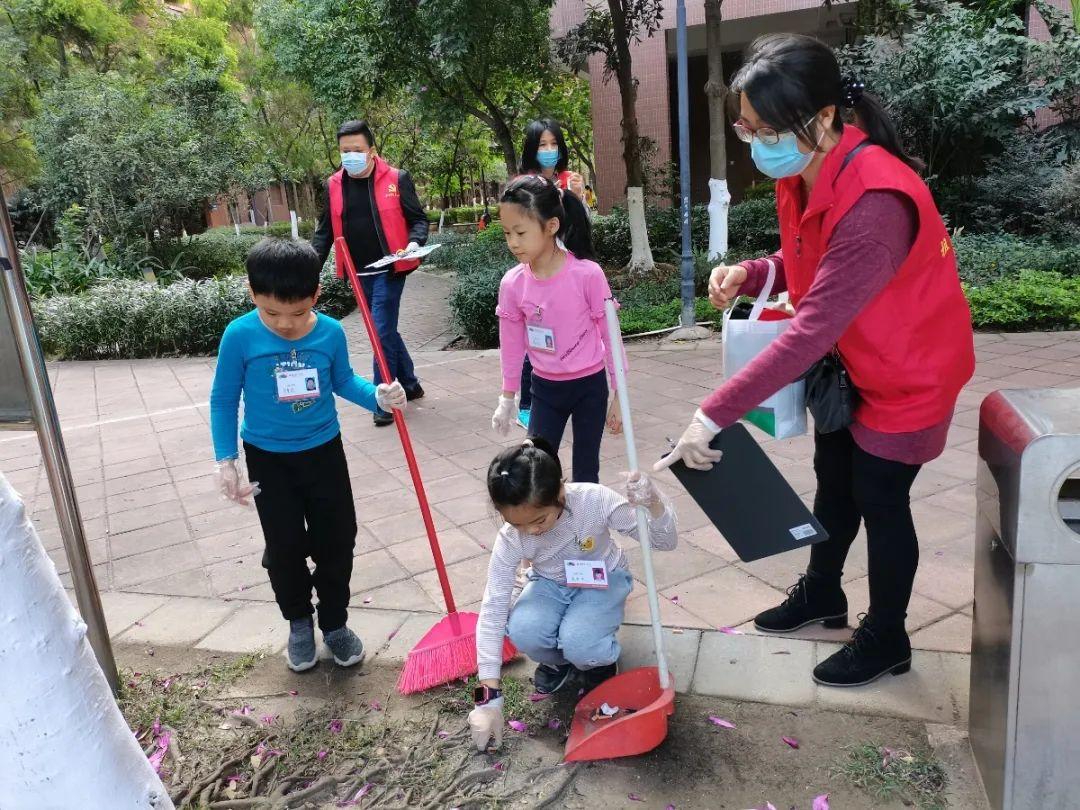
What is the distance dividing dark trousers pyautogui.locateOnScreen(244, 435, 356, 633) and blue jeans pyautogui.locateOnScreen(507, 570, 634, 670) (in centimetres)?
65

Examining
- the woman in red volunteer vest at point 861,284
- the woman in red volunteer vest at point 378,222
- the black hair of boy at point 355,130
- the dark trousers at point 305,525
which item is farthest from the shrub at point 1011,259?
the dark trousers at point 305,525

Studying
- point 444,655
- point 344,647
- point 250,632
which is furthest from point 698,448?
point 250,632

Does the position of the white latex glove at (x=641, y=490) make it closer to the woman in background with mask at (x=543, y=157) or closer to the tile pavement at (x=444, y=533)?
the tile pavement at (x=444, y=533)

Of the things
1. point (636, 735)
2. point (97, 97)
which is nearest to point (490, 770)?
point (636, 735)

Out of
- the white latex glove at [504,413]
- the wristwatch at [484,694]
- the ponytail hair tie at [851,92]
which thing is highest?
the ponytail hair tie at [851,92]

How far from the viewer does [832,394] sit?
215 centimetres

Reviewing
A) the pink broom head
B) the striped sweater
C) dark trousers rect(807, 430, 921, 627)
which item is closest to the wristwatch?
the striped sweater

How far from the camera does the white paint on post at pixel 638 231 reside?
9859 mm

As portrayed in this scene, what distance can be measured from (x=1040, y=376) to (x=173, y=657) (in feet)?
17.7

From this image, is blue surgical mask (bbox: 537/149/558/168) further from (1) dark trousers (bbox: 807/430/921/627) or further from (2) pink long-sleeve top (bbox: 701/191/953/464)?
(2) pink long-sleeve top (bbox: 701/191/953/464)

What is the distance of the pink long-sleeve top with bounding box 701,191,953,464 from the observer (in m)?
1.86

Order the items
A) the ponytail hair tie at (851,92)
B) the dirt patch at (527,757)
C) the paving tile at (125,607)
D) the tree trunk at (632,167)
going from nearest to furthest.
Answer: the ponytail hair tie at (851,92), the dirt patch at (527,757), the paving tile at (125,607), the tree trunk at (632,167)

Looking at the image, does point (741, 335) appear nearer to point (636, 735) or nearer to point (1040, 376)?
point (636, 735)

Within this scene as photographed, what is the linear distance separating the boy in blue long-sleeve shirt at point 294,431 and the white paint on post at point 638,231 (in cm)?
763
